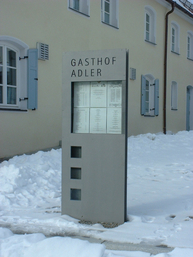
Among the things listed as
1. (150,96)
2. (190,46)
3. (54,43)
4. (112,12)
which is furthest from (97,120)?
(190,46)

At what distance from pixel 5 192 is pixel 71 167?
1652 mm

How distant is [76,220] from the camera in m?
3.75

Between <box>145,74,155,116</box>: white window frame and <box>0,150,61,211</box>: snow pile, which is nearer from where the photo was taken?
<box>0,150,61,211</box>: snow pile

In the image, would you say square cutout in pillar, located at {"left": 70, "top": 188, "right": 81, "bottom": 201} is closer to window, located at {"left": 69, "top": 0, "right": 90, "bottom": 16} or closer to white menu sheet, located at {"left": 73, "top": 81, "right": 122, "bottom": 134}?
white menu sheet, located at {"left": 73, "top": 81, "right": 122, "bottom": 134}

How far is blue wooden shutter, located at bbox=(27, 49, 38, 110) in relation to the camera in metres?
8.07

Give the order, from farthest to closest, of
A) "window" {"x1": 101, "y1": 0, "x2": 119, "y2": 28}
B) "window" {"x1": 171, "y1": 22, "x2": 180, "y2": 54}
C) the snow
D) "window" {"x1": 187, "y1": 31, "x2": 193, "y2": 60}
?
"window" {"x1": 187, "y1": 31, "x2": 193, "y2": 60}, "window" {"x1": 171, "y1": 22, "x2": 180, "y2": 54}, "window" {"x1": 101, "y1": 0, "x2": 119, "y2": 28}, the snow

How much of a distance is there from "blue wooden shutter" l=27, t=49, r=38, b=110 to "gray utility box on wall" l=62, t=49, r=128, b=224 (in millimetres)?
4430

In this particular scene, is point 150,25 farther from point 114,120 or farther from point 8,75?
point 114,120

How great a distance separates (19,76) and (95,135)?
4.97 metres

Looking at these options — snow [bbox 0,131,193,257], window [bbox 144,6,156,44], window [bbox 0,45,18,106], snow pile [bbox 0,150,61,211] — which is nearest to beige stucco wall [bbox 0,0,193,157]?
window [bbox 0,45,18,106]

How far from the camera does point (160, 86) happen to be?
49.0 feet

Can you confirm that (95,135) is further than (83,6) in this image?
No

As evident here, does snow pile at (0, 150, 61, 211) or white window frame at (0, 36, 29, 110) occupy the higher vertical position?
white window frame at (0, 36, 29, 110)

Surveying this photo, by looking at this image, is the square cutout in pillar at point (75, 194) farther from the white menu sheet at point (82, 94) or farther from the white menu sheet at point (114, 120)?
the white menu sheet at point (82, 94)
